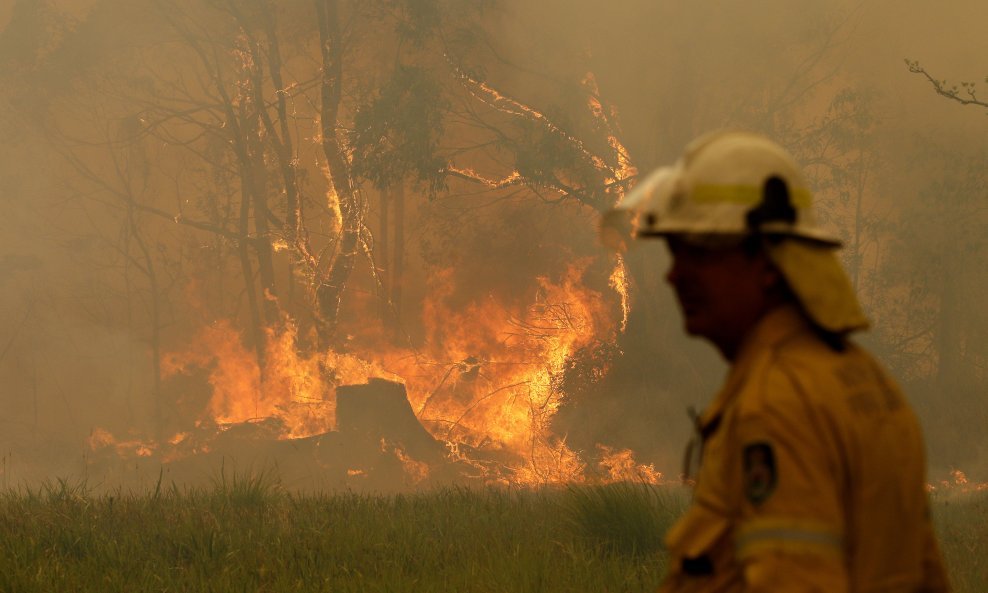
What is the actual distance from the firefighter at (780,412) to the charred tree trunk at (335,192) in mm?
20530

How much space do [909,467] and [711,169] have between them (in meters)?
0.52

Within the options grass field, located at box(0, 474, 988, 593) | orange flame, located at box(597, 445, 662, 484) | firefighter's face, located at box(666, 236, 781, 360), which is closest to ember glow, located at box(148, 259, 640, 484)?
orange flame, located at box(597, 445, 662, 484)

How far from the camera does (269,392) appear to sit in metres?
23.6

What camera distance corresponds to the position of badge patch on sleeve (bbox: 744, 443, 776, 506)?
150 centimetres

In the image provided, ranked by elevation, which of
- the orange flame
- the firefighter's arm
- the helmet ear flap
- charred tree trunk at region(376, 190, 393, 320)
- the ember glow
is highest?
charred tree trunk at region(376, 190, 393, 320)

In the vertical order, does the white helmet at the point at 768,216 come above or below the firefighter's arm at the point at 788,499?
above

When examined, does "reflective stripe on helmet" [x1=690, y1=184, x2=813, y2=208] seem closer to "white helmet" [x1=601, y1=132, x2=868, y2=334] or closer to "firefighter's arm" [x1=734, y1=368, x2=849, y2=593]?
"white helmet" [x1=601, y1=132, x2=868, y2=334]

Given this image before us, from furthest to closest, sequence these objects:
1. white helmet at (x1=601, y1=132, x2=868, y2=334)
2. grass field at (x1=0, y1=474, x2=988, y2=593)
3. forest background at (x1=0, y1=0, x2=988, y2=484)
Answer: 1. forest background at (x1=0, y1=0, x2=988, y2=484)
2. grass field at (x1=0, y1=474, x2=988, y2=593)
3. white helmet at (x1=601, y1=132, x2=868, y2=334)

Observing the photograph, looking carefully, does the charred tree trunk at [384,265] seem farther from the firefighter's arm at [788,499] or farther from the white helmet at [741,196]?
the firefighter's arm at [788,499]

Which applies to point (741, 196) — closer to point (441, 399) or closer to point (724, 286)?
point (724, 286)

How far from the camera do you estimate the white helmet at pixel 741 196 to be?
167 centimetres

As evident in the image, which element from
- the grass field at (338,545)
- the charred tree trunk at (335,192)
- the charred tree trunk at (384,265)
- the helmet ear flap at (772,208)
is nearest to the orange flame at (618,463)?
the charred tree trunk at (335,192)

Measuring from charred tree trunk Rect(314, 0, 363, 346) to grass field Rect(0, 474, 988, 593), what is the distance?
14.3 meters

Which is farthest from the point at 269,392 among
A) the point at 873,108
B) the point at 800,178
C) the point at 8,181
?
the point at 800,178
